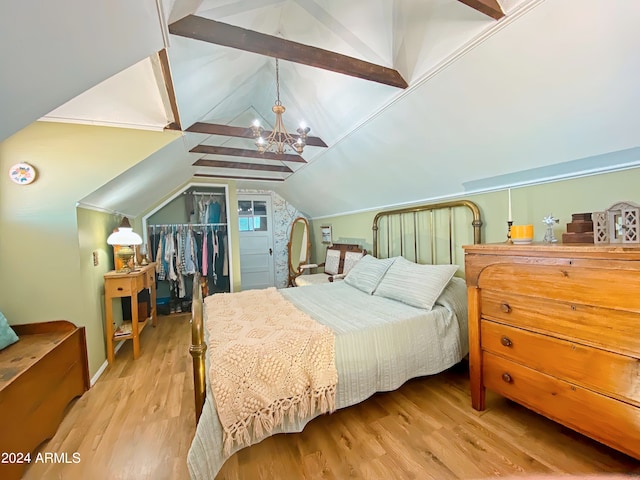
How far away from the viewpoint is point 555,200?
1909 millimetres

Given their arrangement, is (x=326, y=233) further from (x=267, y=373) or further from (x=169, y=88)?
(x=267, y=373)

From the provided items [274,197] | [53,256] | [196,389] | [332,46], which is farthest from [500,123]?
[274,197]

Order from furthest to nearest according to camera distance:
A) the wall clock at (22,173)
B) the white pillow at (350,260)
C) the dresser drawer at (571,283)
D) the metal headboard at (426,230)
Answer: the white pillow at (350,260)
the metal headboard at (426,230)
the wall clock at (22,173)
the dresser drawer at (571,283)

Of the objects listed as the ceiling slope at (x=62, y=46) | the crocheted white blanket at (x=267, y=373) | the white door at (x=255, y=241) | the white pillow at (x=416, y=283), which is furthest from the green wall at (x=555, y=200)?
the white door at (x=255, y=241)

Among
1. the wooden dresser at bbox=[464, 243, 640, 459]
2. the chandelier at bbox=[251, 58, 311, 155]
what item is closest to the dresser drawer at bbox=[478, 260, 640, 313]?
the wooden dresser at bbox=[464, 243, 640, 459]

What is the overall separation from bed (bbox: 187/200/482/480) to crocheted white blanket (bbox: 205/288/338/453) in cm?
3

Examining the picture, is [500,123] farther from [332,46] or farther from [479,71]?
[332,46]

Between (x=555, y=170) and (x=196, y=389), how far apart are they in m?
2.61

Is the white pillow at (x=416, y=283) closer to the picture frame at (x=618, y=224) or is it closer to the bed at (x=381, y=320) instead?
the bed at (x=381, y=320)

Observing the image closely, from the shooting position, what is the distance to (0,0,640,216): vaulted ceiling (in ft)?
3.49

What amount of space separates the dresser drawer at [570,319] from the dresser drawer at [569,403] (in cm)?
25

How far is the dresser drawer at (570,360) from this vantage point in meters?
1.18

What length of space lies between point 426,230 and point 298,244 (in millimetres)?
3555

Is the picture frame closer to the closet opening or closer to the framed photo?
the framed photo
